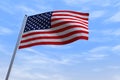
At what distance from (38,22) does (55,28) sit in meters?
1.12

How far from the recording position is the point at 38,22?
899 inches

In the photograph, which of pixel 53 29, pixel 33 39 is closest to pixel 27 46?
pixel 33 39

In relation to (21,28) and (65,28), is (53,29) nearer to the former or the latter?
(65,28)

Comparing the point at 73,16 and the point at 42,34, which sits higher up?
the point at 73,16

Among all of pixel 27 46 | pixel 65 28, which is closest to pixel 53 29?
pixel 65 28

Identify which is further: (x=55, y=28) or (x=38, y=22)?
(x=38, y=22)

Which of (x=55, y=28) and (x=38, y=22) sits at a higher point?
(x=38, y=22)

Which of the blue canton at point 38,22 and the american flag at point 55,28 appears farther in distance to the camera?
the blue canton at point 38,22

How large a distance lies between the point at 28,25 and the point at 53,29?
1544mm

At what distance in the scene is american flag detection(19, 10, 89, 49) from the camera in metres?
21.7

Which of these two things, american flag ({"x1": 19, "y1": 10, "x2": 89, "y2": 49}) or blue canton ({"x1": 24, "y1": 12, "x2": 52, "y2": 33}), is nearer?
american flag ({"x1": 19, "y1": 10, "x2": 89, "y2": 49})

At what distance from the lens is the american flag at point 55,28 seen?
853 inches

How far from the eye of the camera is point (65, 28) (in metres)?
22.5

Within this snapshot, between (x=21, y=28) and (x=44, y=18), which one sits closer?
(x=21, y=28)
